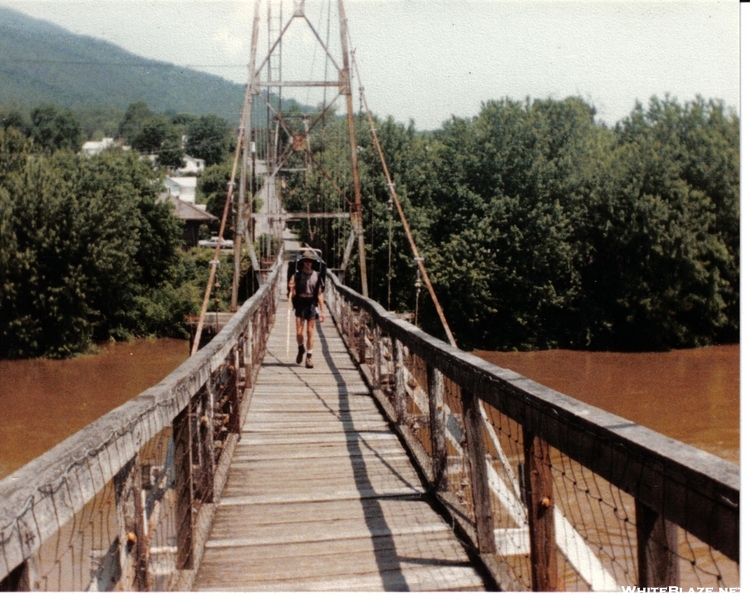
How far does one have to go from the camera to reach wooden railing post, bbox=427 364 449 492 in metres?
3.45

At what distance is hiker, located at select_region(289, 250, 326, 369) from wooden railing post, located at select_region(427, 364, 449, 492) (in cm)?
390

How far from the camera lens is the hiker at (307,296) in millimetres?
7422

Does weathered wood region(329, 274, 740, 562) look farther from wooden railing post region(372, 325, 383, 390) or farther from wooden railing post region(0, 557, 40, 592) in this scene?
wooden railing post region(372, 325, 383, 390)

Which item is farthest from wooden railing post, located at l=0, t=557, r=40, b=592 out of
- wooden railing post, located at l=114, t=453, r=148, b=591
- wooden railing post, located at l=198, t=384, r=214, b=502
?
wooden railing post, located at l=198, t=384, r=214, b=502

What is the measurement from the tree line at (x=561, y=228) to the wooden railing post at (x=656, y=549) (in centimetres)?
2600

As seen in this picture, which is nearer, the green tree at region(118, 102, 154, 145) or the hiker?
the hiker

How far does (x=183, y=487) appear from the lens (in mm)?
2623

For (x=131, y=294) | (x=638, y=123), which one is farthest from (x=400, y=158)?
(x=131, y=294)

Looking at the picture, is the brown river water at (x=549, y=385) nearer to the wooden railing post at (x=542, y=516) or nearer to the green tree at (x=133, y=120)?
the wooden railing post at (x=542, y=516)

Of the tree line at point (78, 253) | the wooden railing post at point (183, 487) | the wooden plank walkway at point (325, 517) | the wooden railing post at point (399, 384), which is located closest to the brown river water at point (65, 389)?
the tree line at point (78, 253)

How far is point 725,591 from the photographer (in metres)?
1.85

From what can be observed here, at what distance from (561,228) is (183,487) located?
2819cm

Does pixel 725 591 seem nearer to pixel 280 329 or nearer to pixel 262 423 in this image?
pixel 262 423

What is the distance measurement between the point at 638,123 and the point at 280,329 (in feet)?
84.1
